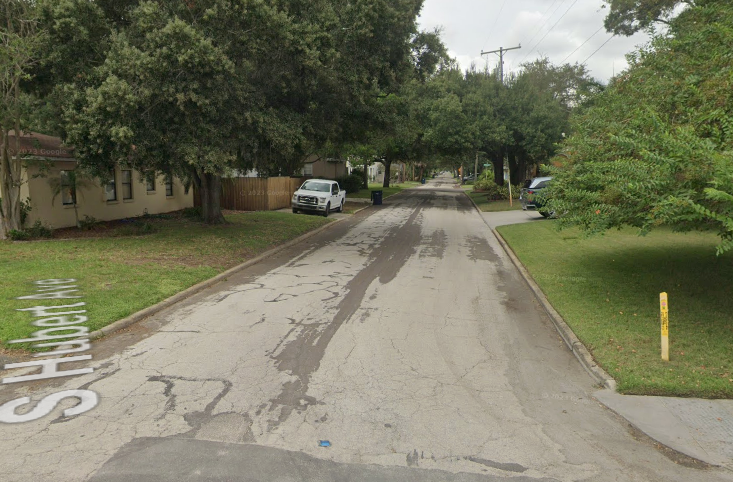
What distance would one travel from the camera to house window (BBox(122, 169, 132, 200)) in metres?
20.6

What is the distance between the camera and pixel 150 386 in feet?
18.1

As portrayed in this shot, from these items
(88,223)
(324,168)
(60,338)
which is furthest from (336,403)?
(324,168)

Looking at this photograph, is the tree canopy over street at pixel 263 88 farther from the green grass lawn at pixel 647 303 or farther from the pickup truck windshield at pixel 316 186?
the pickup truck windshield at pixel 316 186

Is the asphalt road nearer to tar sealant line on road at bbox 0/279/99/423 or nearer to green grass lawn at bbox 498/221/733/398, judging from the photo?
tar sealant line on road at bbox 0/279/99/423

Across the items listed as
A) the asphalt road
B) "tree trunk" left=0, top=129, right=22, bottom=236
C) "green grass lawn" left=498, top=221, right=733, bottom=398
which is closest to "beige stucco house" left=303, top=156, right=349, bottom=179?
"tree trunk" left=0, top=129, right=22, bottom=236

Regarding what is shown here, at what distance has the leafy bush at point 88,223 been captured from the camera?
17.2 meters

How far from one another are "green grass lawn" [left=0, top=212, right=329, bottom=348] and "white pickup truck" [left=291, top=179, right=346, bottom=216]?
708 cm

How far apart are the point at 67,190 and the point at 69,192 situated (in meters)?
0.20

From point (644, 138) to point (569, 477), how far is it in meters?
4.90

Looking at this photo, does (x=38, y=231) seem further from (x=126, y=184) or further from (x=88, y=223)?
(x=126, y=184)

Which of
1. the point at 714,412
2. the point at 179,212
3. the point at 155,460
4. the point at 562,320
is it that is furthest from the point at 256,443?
the point at 179,212

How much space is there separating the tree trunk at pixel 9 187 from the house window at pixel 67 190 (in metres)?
2.25

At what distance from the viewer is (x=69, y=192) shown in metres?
17.5

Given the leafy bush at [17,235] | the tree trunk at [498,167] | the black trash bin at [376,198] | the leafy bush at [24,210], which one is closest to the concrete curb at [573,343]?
the leafy bush at [17,235]
